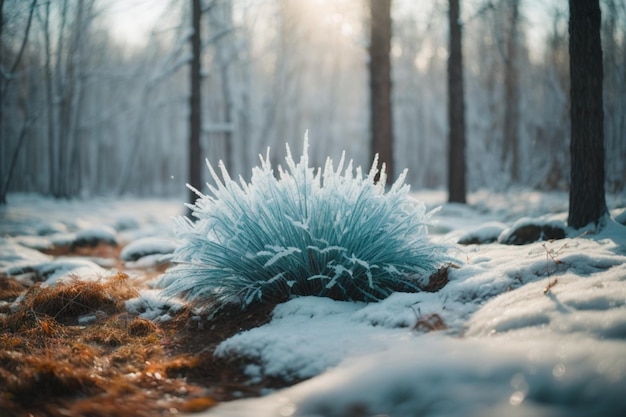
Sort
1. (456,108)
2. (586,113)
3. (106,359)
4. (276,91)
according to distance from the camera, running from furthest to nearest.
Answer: (276,91) → (456,108) → (586,113) → (106,359)

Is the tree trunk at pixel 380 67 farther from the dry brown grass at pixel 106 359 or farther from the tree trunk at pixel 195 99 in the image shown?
the dry brown grass at pixel 106 359

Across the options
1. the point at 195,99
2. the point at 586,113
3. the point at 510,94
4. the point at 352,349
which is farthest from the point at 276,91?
the point at 352,349

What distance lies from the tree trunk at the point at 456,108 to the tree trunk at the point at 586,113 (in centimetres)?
682

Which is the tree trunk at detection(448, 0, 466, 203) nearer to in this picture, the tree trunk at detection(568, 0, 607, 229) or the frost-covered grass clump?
the tree trunk at detection(568, 0, 607, 229)

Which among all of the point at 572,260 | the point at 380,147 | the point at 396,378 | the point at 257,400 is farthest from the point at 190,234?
the point at 380,147

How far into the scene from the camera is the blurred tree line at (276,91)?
12086 millimetres

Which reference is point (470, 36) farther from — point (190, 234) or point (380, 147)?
point (190, 234)

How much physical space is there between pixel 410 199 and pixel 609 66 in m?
11.3

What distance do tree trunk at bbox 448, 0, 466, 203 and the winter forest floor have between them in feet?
25.0

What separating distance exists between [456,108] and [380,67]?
11.2 ft

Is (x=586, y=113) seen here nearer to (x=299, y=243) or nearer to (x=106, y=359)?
(x=299, y=243)

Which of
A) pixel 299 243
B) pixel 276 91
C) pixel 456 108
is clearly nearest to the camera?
pixel 299 243

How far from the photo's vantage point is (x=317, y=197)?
3.21 meters

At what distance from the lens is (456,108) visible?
1090cm
